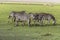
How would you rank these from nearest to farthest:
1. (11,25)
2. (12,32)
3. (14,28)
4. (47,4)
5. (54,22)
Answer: (12,32) < (14,28) < (11,25) < (54,22) < (47,4)

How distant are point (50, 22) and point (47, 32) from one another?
0.85 m

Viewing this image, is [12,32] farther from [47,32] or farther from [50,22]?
[50,22]

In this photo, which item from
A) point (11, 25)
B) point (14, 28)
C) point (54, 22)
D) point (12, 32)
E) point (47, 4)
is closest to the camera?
point (12, 32)

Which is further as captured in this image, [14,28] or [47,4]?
[47,4]

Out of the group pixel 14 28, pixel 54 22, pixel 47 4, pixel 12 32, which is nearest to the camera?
pixel 12 32

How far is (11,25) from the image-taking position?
477 cm

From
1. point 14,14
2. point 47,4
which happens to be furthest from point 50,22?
point 47,4

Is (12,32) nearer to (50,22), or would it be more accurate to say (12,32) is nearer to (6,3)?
(50,22)

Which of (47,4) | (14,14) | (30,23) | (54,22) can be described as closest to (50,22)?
(54,22)

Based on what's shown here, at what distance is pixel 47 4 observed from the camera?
8.84 meters

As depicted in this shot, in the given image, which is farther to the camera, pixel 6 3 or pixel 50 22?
pixel 6 3

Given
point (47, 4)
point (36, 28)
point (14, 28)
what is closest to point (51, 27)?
point (36, 28)

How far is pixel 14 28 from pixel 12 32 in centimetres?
34

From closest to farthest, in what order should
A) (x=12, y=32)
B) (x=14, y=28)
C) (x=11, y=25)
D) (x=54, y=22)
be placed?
(x=12, y=32), (x=14, y=28), (x=11, y=25), (x=54, y=22)
